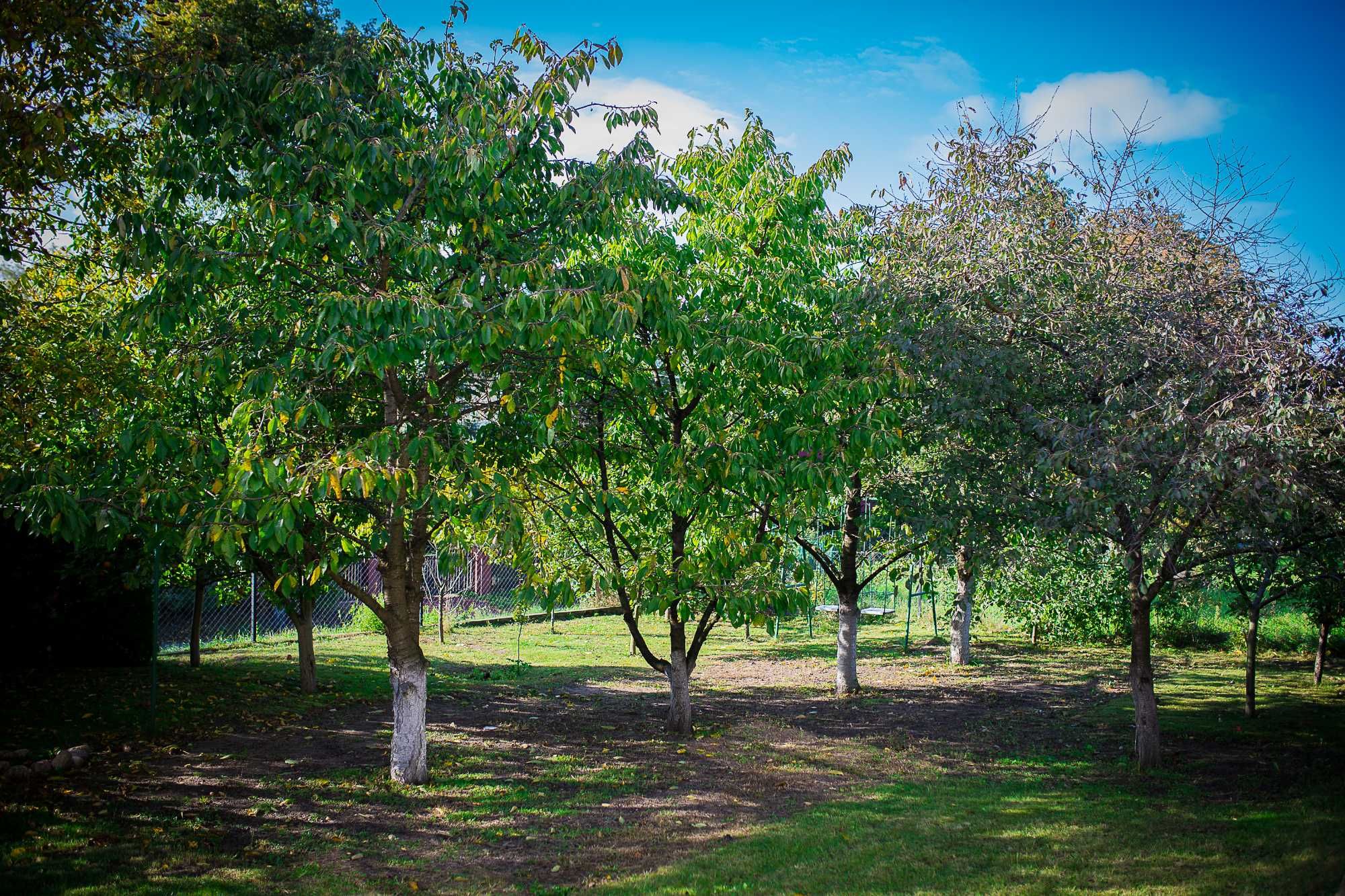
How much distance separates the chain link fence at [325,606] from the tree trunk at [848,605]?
16.4 ft

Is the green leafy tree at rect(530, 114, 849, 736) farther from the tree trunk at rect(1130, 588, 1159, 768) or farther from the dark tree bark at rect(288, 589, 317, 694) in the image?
the dark tree bark at rect(288, 589, 317, 694)

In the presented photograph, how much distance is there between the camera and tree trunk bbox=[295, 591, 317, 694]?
1165 centimetres

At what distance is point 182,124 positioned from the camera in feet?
22.2

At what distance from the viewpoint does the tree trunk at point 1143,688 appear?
8.41 meters

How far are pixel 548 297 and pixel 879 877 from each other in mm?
4311

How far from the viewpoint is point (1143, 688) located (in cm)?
845

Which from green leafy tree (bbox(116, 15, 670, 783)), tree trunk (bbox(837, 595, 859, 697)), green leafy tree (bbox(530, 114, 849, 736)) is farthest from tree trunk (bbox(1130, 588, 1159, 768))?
green leafy tree (bbox(116, 15, 670, 783))

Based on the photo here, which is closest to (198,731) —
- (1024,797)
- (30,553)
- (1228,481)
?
(30,553)

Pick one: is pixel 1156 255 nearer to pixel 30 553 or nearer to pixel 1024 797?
pixel 1024 797

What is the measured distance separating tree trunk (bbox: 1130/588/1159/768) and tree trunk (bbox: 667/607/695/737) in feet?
14.3

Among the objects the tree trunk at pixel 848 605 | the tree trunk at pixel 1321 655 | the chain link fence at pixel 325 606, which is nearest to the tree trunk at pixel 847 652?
the tree trunk at pixel 848 605

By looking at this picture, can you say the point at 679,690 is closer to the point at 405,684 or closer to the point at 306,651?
the point at 405,684

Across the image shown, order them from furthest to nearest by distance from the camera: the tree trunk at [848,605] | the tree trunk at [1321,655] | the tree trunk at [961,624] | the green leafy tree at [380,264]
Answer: the tree trunk at [961,624] → the tree trunk at [1321,655] → the tree trunk at [848,605] → the green leafy tree at [380,264]

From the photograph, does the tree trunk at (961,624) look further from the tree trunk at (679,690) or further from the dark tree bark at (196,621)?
the dark tree bark at (196,621)
